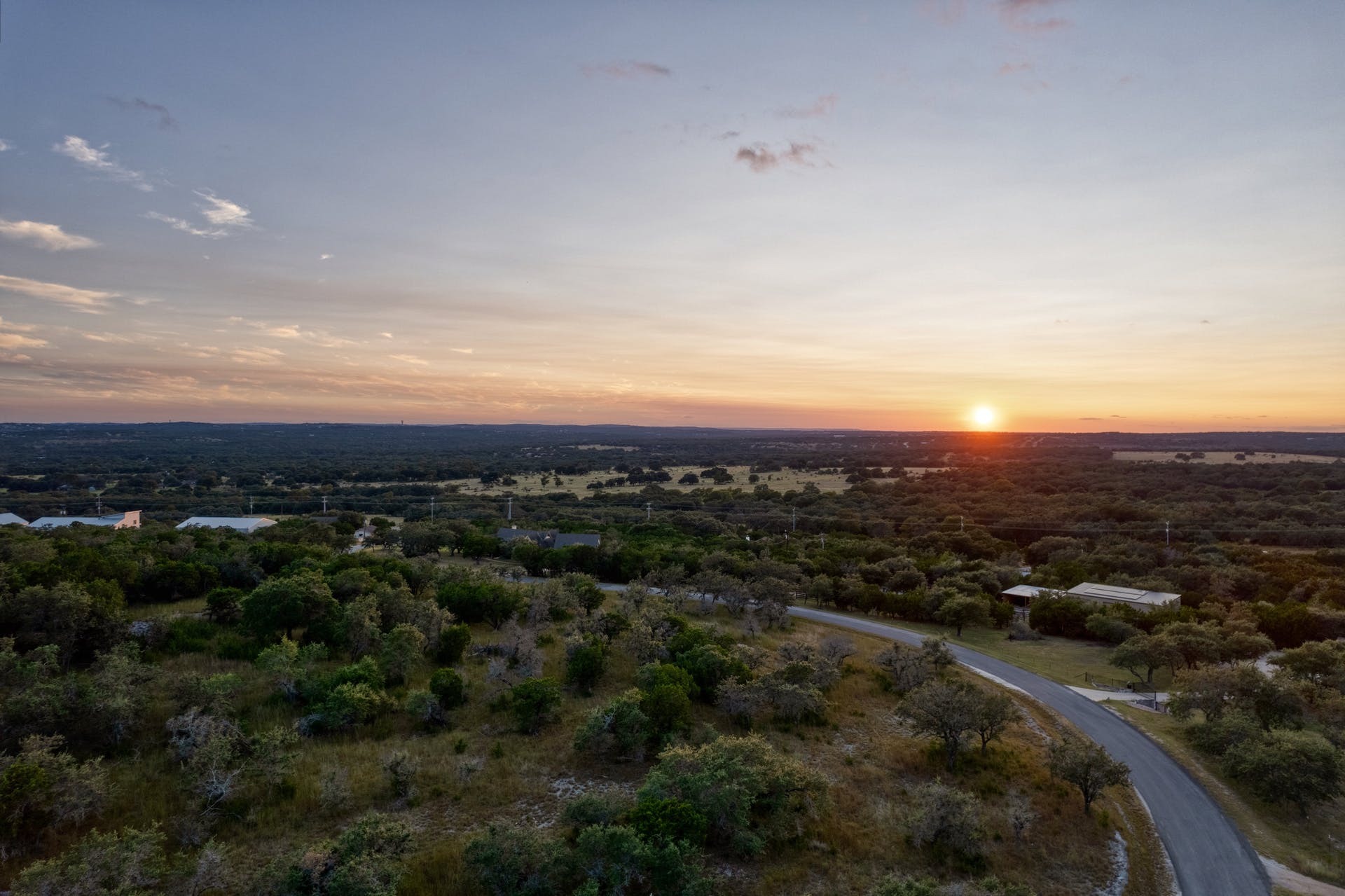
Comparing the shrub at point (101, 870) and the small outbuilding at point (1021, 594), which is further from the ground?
the shrub at point (101, 870)

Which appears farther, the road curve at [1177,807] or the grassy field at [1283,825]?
the grassy field at [1283,825]

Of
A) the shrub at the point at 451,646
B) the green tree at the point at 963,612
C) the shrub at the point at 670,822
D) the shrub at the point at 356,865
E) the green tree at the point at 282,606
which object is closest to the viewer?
the shrub at the point at 356,865

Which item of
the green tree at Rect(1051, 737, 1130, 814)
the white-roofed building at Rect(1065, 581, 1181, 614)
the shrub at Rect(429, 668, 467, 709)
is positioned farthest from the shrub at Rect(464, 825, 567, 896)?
the white-roofed building at Rect(1065, 581, 1181, 614)

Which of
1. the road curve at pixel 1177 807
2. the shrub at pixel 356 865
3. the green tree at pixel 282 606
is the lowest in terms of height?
the road curve at pixel 1177 807

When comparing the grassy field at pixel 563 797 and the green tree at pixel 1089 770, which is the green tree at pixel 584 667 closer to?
the grassy field at pixel 563 797

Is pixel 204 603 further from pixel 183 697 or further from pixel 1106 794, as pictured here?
pixel 1106 794

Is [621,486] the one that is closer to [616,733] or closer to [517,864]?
[616,733]

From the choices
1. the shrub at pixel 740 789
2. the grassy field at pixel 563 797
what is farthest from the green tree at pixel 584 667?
the shrub at pixel 740 789
